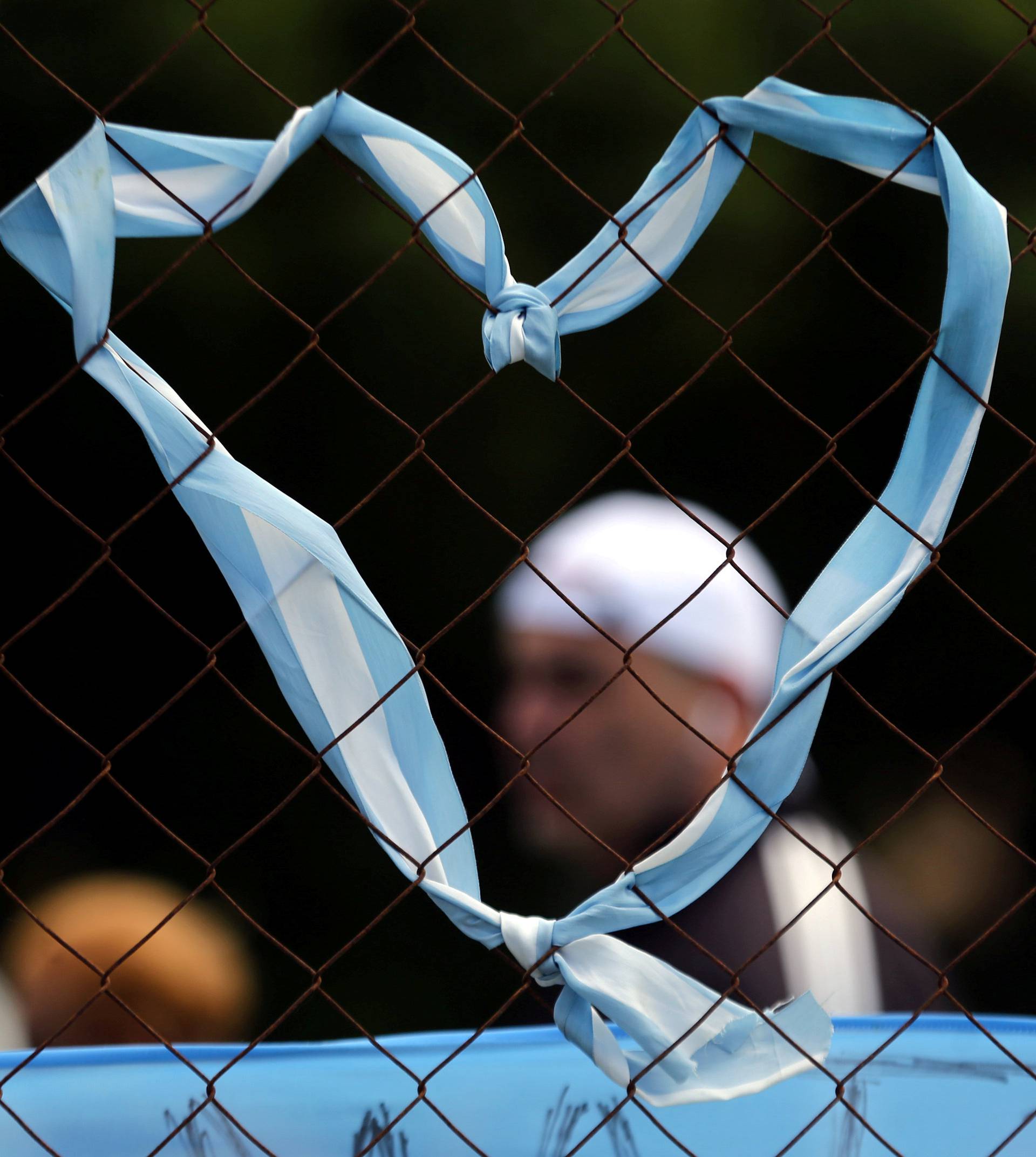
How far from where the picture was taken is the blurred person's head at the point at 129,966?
62.7 inches

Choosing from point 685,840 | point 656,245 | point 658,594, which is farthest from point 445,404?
point 685,840

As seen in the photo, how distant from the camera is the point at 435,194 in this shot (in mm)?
943

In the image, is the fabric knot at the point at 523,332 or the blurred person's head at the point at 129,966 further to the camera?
the blurred person's head at the point at 129,966

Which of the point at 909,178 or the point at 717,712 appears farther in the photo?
the point at 717,712

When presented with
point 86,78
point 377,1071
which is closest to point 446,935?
point 377,1071

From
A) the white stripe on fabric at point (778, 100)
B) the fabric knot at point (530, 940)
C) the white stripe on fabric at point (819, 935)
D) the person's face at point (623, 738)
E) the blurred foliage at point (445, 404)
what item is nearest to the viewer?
the fabric knot at point (530, 940)

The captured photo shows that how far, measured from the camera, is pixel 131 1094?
3.21ft

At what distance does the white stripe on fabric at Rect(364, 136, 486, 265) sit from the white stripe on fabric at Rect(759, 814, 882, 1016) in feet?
2.93

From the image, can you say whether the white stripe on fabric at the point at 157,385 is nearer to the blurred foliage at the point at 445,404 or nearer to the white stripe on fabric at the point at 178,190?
the white stripe on fabric at the point at 178,190

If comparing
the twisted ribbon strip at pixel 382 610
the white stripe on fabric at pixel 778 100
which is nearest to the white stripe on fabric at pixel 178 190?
the twisted ribbon strip at pixel 382 610

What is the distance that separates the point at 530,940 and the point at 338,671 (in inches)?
9.9

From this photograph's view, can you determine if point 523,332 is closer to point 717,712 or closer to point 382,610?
point 382,610

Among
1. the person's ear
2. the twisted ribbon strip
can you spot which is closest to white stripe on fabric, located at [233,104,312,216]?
the twisted ribbon strip

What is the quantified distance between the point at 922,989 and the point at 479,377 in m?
1.08
